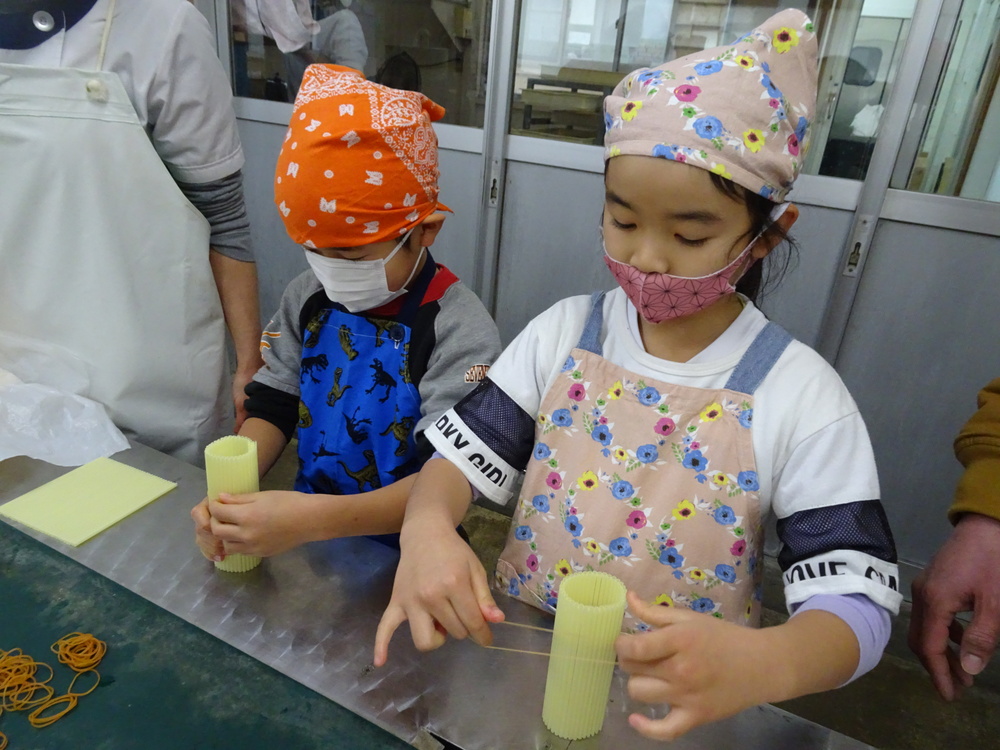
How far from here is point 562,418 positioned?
0.99 metres

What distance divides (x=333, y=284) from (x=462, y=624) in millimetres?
637

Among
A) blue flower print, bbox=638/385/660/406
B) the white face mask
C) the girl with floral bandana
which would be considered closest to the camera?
the girl with floral bandana

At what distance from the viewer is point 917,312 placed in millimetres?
2047

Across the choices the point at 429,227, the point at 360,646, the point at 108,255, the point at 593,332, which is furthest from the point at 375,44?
the point at 360,646

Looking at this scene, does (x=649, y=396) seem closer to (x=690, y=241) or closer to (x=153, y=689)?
(x=690, y=241)

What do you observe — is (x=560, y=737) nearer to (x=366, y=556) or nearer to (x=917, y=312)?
(x=366, y=556)

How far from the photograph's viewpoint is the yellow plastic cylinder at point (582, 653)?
2.16ft

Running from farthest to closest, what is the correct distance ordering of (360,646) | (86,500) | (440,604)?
1. (86,500)
2. (360,646)
3. (440,604)

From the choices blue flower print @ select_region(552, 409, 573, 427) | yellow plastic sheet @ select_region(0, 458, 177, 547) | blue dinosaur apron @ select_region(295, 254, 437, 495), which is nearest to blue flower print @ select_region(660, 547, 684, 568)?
blue flower print @ select_region(552, 409, 573, 427)

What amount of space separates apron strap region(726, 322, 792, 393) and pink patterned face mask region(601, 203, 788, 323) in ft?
0.30

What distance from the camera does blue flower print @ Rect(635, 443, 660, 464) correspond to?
92 centimetres

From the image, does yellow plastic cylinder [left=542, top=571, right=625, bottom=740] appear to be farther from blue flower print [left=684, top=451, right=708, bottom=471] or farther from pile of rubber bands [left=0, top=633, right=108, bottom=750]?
pile of rubber bands [left=0, top=633, right=108, bottom=750]

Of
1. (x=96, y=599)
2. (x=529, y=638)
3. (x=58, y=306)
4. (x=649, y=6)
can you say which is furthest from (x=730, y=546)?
(x=649, y=6)

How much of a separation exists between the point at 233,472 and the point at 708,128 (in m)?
0.78
